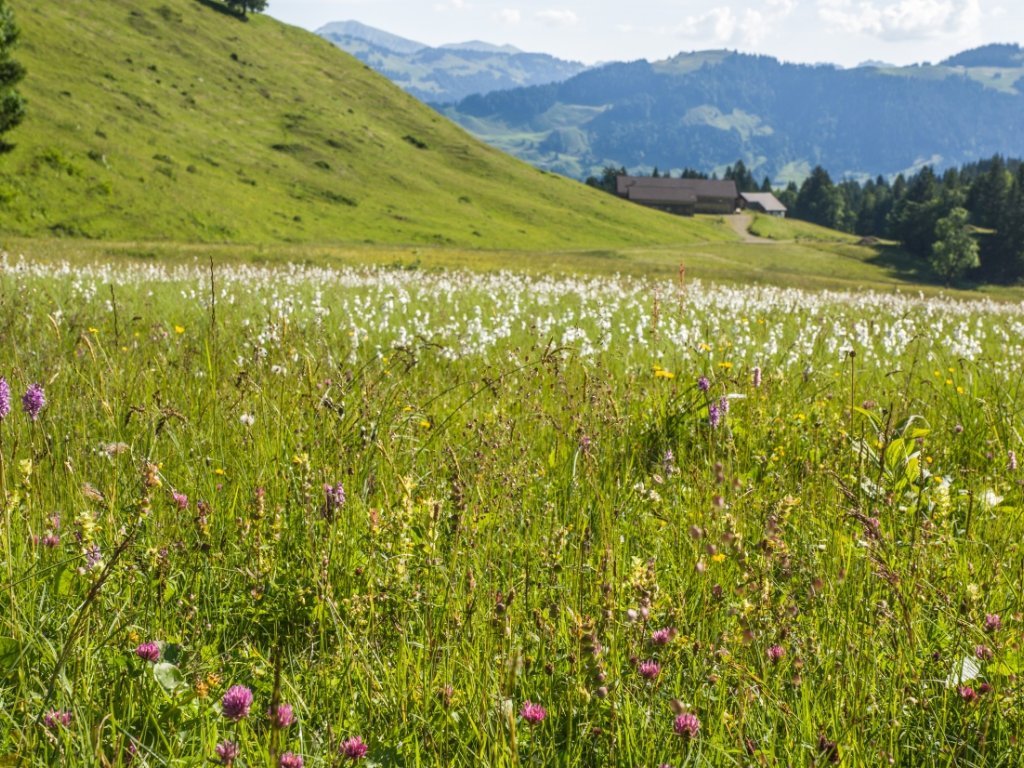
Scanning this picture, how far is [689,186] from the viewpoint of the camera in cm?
17212

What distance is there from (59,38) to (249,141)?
70.8 ft

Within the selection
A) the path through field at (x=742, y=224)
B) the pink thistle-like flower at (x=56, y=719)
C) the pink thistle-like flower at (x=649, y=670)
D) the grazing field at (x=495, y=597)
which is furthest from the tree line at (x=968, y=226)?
the pink thistle-like flower at (x=56, y=719)

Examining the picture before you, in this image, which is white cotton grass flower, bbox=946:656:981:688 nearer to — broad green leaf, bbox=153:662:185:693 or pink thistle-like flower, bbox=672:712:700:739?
pink thistle-like flower, bbox=672:712:700:739

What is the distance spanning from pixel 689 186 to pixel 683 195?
18.8ft

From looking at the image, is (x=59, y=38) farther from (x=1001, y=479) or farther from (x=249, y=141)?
(x=1001, y=479)

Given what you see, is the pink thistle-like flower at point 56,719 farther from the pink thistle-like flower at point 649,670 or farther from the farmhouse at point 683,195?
the farmhouse at point 683,195

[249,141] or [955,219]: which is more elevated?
[955,219]

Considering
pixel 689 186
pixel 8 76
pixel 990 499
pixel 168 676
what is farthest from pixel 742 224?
pixel 168 676

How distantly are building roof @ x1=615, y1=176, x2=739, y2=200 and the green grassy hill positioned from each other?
43053mm

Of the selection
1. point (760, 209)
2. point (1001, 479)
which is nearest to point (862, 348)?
point (1001, 479)

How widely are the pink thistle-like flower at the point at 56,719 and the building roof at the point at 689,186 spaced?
17231 centimetres

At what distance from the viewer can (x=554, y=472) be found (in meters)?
4.08

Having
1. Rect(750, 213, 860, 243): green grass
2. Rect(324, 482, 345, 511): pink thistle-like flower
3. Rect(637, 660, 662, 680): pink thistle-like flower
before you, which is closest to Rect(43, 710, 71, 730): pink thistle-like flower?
Rect(324, 482, 345, 511): pink thistle-like flower

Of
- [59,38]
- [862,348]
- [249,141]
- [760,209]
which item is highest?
[760,209]
